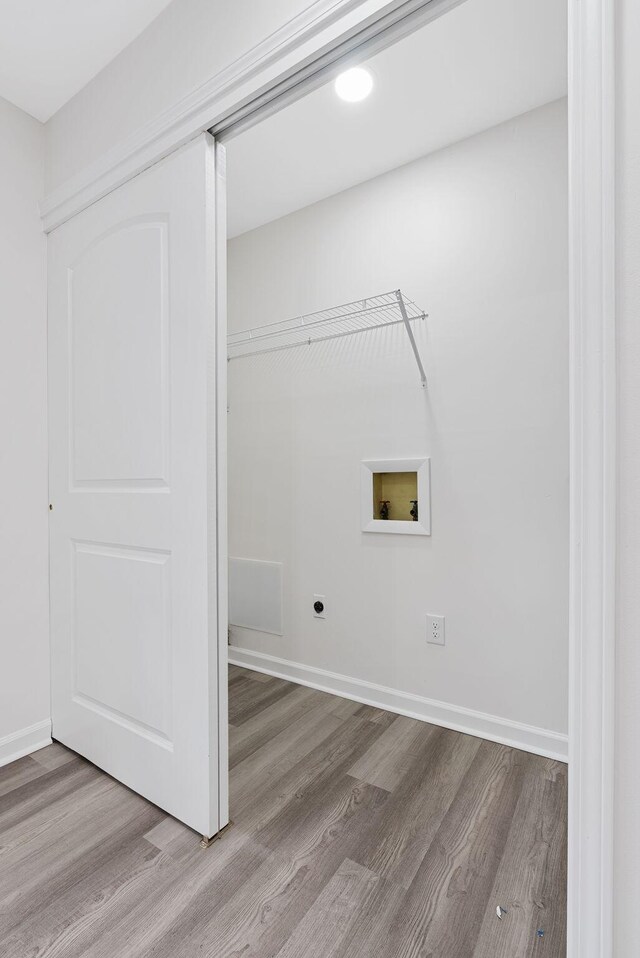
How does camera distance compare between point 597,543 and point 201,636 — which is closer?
point 597,543

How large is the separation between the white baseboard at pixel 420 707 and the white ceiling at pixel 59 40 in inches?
102

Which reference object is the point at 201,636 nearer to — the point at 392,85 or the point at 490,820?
the point at 490,820

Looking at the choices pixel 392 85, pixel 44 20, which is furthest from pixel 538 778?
pixel 44 20

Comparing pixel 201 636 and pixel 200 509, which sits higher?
pixel 200 509

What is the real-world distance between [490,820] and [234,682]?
1.39 m

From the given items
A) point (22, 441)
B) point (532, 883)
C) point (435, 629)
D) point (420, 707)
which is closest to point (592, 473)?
point (532, 883)

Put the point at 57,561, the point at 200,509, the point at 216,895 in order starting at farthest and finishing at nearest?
the point at 57,561 → the point at 200,509 → the point at 216,895

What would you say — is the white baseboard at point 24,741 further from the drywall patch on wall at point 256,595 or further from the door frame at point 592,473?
the door frame at point 592,473

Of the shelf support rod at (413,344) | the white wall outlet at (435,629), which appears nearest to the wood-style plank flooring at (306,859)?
the white wall outlet at (435,629)

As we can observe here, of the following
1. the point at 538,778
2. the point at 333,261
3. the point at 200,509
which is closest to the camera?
the point at 200,509

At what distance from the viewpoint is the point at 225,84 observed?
4.01 ft

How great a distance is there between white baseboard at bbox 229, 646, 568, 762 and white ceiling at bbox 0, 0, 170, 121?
8.47 feet

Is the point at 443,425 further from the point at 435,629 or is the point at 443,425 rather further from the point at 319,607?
the point at 319,607

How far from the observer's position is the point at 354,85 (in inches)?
65.7
